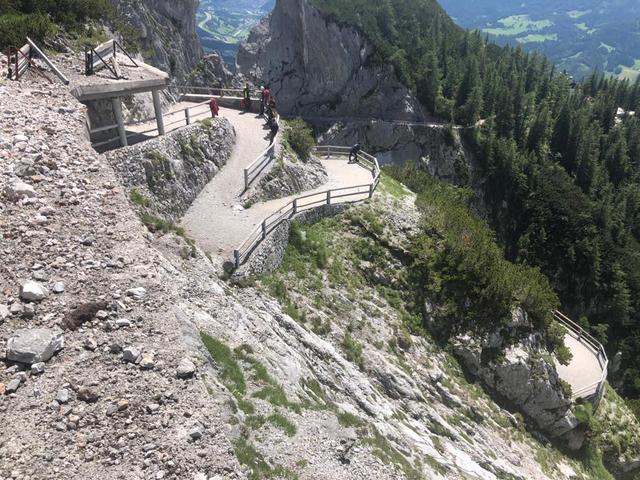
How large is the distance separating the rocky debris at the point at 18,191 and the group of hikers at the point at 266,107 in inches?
614

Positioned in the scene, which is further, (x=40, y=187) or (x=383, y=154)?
(x=383, y=154)

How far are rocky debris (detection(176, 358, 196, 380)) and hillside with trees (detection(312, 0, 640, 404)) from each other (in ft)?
170

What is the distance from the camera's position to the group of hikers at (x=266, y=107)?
2641 centimetres

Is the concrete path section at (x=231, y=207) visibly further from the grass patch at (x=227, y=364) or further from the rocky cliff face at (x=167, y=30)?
the rocky cliff face at (x=167, y=30)

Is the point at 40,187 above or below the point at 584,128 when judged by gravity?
above

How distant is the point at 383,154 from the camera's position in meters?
80.7

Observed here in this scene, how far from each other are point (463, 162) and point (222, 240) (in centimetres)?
6707

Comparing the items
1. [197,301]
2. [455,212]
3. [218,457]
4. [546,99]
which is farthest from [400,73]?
[218,457]

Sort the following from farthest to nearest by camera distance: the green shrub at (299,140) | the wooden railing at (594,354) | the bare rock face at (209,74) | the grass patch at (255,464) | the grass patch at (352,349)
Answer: the bare rock face at (209,74), the green shrub at (299,140), the wooden railing at (594,354), the grass patch at (352,349), the grass patch at (255,464)

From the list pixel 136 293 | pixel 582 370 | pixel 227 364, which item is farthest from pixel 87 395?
pixel 582 370

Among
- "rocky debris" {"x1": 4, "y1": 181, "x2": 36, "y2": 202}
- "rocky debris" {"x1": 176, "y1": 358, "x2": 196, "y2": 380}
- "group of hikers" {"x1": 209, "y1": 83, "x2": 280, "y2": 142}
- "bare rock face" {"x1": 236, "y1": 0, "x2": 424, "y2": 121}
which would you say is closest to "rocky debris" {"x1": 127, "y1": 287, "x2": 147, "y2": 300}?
"rocky debris" {"x1": 176, "y1": 358, "x2": 196, "y2": 380}

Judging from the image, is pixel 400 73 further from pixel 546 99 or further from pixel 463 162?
pixel 546 99

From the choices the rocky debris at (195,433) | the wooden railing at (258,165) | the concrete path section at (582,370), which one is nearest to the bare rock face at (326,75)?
the wooden railing at (258,165)

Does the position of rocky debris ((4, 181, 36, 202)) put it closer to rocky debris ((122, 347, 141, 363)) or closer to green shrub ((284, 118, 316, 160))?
rocky debris ((122, 347, 141, 363))
